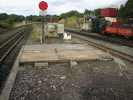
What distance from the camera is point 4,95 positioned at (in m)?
3.69

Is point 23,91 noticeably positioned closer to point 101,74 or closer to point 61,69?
point 61,69

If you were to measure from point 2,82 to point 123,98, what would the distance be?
4.27 metres

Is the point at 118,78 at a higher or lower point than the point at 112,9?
lower

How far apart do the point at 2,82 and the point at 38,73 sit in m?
1.40

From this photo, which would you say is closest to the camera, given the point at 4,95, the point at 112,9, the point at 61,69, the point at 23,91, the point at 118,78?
the point at 4,95

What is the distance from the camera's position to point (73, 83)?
4.55 meters

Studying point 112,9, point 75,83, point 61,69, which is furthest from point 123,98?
point 112,9

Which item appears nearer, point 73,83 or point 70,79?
point 73,83

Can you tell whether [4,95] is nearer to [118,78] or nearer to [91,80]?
[91,80]

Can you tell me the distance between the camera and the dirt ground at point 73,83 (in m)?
3.80

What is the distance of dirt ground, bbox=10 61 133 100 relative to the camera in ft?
12.5

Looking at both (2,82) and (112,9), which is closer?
(2,82)

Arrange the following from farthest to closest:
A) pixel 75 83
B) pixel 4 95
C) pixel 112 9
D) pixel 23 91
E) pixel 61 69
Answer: pixel 112 9, pixel 61 69, pixel 75 83, pixel 23 91, pixel 4 95

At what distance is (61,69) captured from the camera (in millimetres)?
5797
